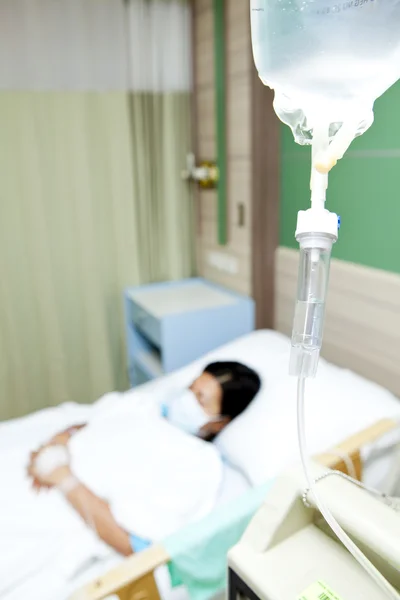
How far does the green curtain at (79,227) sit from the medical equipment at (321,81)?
1.63 m

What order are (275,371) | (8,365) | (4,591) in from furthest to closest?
1. (8,365)
2. (275,371)
3. (4,591)

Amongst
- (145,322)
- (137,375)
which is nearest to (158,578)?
(145,322)

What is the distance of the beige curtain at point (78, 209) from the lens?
2059 mm

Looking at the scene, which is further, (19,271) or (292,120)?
(19,271)

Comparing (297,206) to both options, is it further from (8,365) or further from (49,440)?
(8,365)

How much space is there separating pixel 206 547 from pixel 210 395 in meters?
0.54

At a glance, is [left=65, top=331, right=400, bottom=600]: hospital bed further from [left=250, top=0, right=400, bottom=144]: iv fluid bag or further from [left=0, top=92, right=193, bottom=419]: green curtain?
[left=0, top=92, right=193, bottom=419]: green curtain

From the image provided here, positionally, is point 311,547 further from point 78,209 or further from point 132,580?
point 78,209

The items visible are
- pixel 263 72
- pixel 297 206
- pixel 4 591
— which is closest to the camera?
pixel 263 72

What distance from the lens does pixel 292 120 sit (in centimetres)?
68

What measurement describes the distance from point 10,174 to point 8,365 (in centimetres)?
82

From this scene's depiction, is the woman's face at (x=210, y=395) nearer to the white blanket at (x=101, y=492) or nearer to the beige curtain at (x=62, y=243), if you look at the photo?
the white blanket at (x=101, y=492)

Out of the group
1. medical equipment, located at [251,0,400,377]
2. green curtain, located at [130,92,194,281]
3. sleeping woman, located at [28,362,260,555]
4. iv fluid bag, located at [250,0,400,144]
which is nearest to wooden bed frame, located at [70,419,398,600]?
sleeping woman, located at [28,362,260,555]

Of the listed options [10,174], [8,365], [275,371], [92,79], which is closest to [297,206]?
[275,371]
